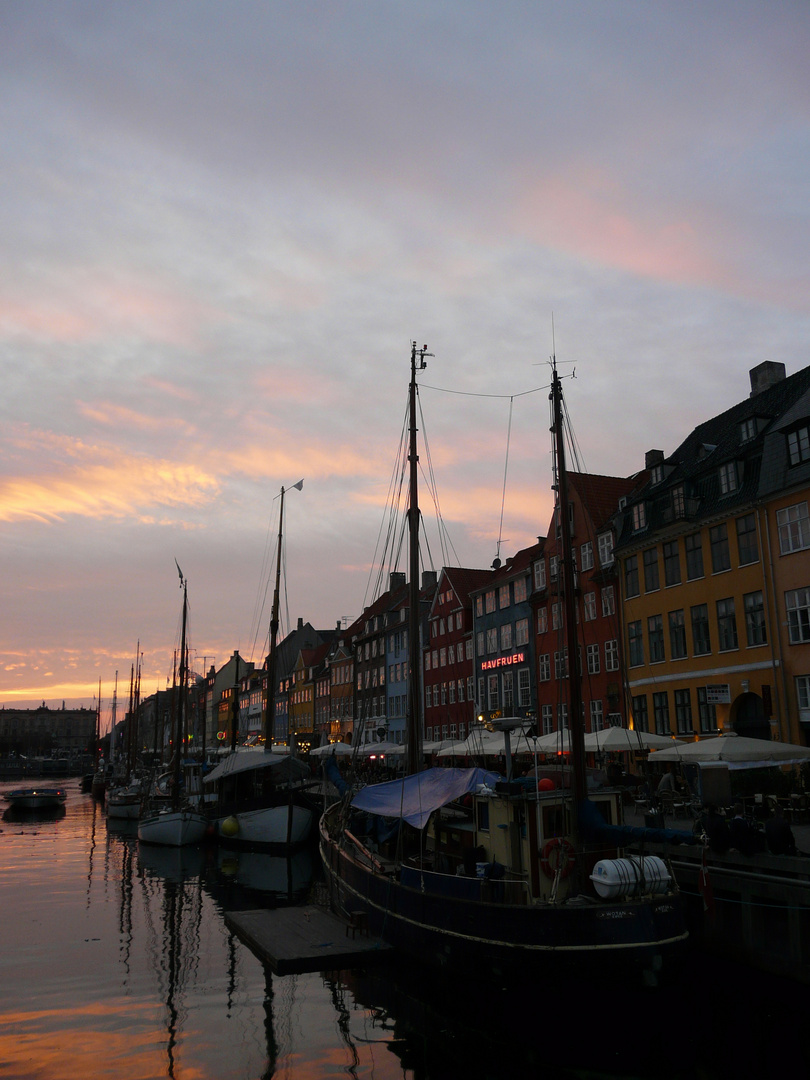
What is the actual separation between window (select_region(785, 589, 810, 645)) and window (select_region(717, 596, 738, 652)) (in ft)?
11.7

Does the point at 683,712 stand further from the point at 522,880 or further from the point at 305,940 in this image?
the point at 305,940

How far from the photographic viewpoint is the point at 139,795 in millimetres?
64375

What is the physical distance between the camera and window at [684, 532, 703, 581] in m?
42.9

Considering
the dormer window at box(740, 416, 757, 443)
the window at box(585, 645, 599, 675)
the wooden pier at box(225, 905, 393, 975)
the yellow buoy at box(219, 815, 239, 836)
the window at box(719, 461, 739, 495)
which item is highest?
the dormer window at box(740, 416, 757, 443)

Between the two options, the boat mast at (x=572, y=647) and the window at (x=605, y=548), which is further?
the window at (x=605, y=548)

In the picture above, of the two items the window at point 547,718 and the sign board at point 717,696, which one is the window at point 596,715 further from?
the sign board at point 717,696

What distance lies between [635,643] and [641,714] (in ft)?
13.0

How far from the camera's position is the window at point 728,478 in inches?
1601

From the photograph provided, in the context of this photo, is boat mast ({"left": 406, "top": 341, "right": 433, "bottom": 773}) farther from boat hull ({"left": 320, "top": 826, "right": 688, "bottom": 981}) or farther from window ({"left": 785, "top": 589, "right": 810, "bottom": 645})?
window ({"left": 785, "top": 589, "right": 810, "bottom": 645})

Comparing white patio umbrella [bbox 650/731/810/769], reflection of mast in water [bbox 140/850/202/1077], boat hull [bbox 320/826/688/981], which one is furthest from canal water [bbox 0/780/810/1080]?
white patio umbrella [bbox 650/731/810/769]

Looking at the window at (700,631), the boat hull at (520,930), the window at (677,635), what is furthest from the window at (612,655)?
the boat hull at (520,930)

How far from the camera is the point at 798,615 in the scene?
36188 mm

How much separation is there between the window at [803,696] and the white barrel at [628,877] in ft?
67.3

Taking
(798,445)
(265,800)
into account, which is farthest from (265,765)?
(798,445)
